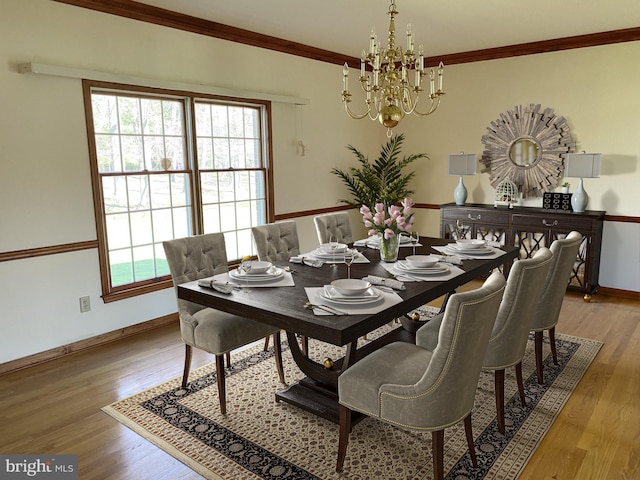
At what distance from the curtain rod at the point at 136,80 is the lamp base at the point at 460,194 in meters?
2.25

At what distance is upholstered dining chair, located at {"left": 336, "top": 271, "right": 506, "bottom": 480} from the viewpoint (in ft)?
6.47

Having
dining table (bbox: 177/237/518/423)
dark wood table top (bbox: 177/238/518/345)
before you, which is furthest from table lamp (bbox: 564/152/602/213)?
dark wood table top (bbox: 177/238/518/345)

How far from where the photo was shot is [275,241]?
381cm

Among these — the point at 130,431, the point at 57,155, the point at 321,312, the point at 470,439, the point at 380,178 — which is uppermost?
the point at 57,155

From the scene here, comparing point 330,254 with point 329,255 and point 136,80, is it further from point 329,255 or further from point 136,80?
point 136,80

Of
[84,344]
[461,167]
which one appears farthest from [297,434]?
[461,167]

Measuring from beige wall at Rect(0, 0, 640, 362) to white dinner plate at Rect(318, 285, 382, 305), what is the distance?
2.35 meters

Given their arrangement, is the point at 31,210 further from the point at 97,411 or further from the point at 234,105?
the point at 234,105

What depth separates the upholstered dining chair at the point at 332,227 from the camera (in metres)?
4.15

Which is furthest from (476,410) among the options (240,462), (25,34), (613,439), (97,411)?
(25,34)

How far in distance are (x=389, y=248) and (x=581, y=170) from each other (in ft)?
9.77

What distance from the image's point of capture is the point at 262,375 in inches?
132

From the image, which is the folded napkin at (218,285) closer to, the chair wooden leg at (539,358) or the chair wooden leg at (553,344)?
the chair wooden leg at (539,358)

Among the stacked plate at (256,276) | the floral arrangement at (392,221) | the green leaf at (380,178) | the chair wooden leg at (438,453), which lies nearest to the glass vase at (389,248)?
the floral arrangement at (392,221)
